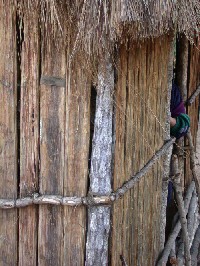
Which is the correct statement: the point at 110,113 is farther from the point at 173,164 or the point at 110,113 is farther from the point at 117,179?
the point at 173,164

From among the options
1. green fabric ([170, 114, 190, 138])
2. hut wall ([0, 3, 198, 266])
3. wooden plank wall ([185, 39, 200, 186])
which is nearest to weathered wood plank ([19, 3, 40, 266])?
hut wall ([0, 3, 198, 266])

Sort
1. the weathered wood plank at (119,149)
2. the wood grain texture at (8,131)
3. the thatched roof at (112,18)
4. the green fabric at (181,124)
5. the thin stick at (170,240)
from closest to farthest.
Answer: the thatched roof at (112,18) → the wood grain texture at (8,131) → the weathered wood plank at (119,149) → the thin stick at (170,240) → the green fabric at (181,124)

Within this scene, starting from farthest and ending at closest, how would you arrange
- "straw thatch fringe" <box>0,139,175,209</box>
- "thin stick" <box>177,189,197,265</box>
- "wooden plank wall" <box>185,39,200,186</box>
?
"wooden plank wall" <box>185,39,200,186</box> → "thin stick" <box>177,189,197,265</box> → "straw thatch fringe" <box>0,139,175,209</box>

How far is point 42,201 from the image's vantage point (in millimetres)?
2594

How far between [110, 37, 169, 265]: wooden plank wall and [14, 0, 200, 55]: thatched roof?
359mm

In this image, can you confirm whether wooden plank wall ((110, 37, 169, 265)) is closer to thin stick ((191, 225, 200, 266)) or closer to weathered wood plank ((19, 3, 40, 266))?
weathered wood plank ((19, 3, 40, 266))

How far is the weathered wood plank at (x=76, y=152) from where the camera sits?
2576 mm

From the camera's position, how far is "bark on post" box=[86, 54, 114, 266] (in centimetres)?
262

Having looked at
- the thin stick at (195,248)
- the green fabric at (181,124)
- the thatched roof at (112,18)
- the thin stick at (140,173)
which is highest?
the thatched roof at (112,18)

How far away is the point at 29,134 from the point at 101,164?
53 cm

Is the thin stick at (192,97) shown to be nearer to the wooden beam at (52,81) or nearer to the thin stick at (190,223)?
the thin stick at (190,223)

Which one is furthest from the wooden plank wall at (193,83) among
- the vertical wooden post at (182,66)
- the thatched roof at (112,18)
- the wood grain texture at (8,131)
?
the wood grain texture at (8,131)

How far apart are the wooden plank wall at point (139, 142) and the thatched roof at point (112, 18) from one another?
14.1 inches

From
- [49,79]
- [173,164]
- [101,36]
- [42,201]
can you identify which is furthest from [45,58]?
[173,164]
